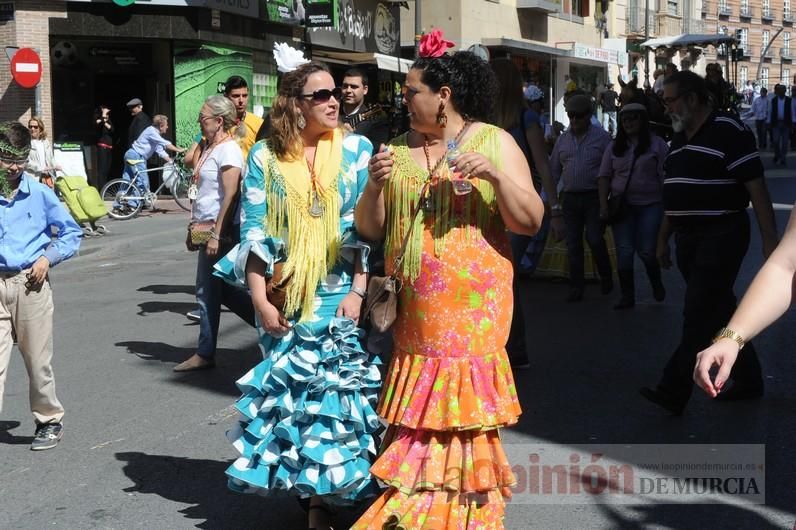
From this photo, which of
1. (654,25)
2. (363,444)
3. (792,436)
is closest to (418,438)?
(363,444)

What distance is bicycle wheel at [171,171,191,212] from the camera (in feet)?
68.6

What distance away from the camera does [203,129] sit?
302 inches

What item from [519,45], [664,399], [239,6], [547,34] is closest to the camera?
[664,399]

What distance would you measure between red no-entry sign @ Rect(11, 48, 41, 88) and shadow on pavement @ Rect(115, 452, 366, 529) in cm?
1623

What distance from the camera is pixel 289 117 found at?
15.4 ft

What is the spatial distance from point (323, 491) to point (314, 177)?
1246 millimetres

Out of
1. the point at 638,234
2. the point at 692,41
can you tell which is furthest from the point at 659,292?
the point at 692,41

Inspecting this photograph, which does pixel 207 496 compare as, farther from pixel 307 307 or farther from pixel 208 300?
pixel 208 300

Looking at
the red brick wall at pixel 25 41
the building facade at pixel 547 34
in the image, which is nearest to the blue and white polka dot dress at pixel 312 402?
the red brick wall at pixel 25 41

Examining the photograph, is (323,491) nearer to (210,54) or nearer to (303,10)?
(210,54)

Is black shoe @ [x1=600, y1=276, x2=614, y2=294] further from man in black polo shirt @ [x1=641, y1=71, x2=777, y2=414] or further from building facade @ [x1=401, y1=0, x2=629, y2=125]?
building facade @ [x1=401, y1=0, x2=629, y2=125]

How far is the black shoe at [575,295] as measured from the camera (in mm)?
10672

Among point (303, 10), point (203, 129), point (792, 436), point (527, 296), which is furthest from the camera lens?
point (303, 10)

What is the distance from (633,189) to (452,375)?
20.6 ft
